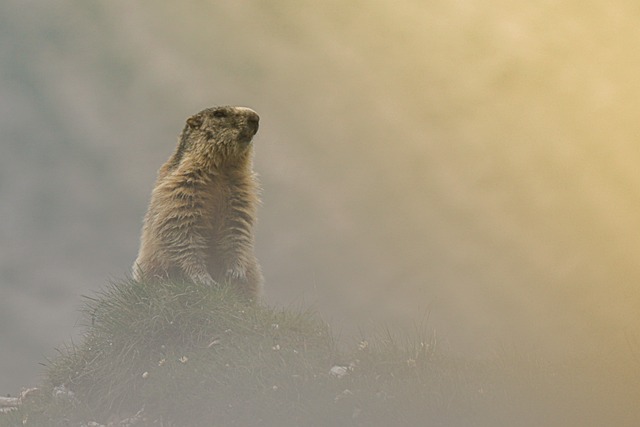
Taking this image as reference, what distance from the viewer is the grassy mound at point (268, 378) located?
7.54 m

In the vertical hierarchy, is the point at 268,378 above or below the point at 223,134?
below

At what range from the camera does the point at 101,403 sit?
10062 millimetres

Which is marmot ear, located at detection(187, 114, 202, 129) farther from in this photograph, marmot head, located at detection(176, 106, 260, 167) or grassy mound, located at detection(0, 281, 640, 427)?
grassy mound, located at detection(0, 281, 640, 427)

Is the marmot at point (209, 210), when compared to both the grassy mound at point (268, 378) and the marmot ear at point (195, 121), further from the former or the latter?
the grassy mound at point (268, 378)

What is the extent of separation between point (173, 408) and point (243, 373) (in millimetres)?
899

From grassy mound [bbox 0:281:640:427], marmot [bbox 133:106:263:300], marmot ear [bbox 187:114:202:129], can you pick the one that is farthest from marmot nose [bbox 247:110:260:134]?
grassy mound [bbox 0:281:640:427]

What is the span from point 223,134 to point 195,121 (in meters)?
0.63

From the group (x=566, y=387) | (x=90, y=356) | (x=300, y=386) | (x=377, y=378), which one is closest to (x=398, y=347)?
(x=377, y=378)

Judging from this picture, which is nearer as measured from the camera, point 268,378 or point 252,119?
point 268,378

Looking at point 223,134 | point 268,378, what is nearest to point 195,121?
point 223,134

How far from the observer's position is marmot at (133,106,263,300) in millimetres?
11516

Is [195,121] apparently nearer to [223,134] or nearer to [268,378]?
[223,134]

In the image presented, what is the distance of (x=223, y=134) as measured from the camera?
38.6ft

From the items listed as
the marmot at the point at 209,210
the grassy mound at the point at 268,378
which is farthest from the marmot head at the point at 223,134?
the grassy mound at the point at 268,378
